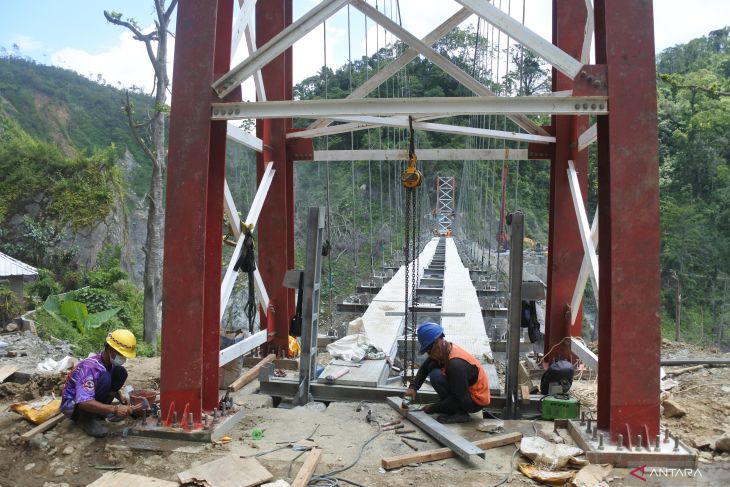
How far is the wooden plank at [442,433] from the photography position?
11.4 feet

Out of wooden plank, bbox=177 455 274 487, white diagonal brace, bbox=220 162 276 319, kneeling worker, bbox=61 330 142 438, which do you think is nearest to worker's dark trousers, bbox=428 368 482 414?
wooden plank, bbox=177 455 274 487

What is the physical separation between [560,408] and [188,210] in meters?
3.00

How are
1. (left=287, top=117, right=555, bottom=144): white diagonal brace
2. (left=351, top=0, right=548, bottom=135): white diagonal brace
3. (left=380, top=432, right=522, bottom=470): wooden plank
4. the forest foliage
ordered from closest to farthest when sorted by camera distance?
1. (left=380, top=432, right=522, bottom=470): wooden plank
2. (left=351, top=0, right=548, bottom=135): white diagonal brace
3. (left=287, top=117, right=555, bottom=144): white diagonal brace
4. the forest foliage

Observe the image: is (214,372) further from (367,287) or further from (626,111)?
(367,287)

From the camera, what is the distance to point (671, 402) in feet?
14.4

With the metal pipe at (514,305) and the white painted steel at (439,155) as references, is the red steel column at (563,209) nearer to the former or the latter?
the white painted steel at (439,155)

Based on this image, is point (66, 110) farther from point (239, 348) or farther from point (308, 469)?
point (308, 469)

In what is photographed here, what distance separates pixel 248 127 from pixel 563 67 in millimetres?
27138

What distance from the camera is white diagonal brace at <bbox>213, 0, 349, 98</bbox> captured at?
3.79 meters

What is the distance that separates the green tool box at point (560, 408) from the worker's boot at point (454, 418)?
1.88ft

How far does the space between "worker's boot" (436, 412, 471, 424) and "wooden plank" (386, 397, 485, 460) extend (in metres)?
0.11

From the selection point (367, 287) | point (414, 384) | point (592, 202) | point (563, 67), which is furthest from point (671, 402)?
point (592, 202)

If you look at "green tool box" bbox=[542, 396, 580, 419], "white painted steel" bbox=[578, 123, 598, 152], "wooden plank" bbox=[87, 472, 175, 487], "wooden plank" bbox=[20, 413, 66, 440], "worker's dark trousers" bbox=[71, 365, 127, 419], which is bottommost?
"wooden plank" bbox=[87, 472, 175, 487]

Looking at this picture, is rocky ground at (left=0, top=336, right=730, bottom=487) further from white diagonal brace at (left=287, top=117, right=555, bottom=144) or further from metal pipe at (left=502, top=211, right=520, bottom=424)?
white diagonal brace at (left=287, top=117, right=555, bottom=144)
